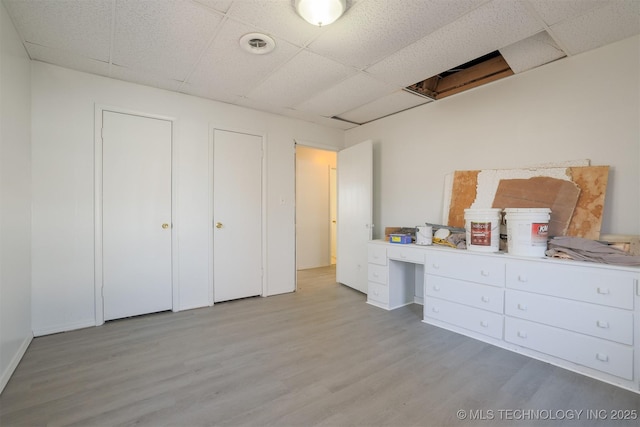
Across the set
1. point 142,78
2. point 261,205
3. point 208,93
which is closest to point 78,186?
point 142,78

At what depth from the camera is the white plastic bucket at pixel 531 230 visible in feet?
7.40

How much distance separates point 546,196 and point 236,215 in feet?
10.7

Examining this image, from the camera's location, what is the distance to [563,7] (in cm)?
184

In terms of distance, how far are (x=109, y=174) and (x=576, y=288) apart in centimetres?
414

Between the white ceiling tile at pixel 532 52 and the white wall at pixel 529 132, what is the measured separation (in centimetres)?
11

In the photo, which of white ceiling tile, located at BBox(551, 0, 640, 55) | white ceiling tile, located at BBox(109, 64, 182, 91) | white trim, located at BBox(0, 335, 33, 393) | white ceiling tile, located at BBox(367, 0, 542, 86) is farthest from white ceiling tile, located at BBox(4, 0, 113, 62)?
white ceiling tile, located at BBox(551, 0, 640, 55)

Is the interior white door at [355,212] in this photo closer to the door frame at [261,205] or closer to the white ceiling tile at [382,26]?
the door frame at [261,205]

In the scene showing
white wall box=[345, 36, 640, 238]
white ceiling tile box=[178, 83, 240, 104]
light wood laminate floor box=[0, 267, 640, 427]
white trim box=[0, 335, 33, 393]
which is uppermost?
white ceiling tile box=[178, 83, 240, 104]

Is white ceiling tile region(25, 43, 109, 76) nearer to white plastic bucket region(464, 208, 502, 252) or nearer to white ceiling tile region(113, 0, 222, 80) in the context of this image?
white ceiling tile region(113, 0, 222, 80)

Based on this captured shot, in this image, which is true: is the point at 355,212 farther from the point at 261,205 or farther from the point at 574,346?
the point at 574,346

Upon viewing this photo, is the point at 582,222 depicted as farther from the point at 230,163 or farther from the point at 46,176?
the point at 46,176

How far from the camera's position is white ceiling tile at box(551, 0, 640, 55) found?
1.85 metres

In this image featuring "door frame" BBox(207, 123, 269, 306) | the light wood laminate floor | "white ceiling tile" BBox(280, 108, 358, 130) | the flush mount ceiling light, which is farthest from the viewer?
"white ceiling tile" BBox(280, 108, 358, 130)

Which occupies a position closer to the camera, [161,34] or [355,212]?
[161,34]
